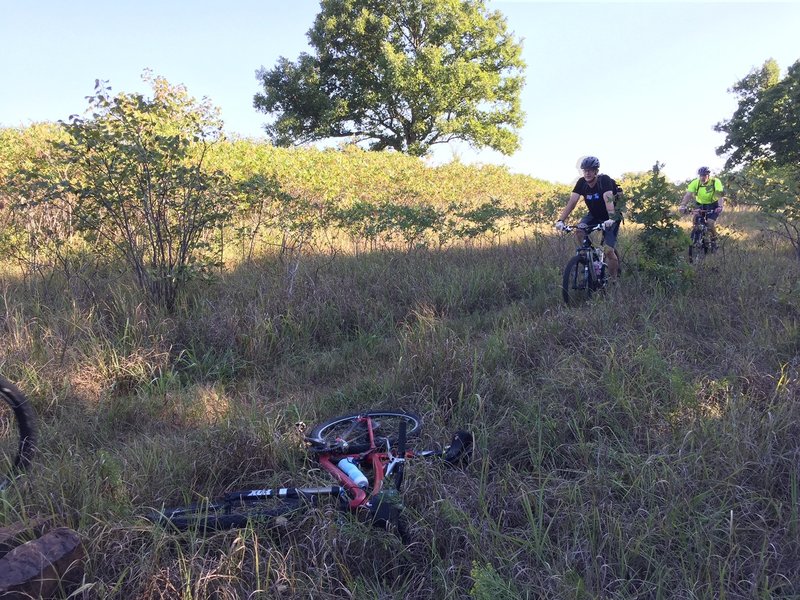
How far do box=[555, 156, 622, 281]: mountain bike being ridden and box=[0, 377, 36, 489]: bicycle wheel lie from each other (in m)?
5.66

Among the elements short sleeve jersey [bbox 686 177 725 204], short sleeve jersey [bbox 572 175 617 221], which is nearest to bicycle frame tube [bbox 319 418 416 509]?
short sleeve jersey [bbox 572 175 617 221]

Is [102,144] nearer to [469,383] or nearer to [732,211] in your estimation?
[469,383]

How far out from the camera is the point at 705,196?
32.4 ft

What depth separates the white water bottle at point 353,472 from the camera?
2.83m

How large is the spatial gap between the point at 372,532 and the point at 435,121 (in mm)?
29263

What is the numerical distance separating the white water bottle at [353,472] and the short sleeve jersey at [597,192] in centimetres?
529

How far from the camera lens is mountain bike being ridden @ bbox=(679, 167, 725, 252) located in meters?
9.60

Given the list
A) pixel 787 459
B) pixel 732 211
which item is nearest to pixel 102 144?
pixel 787 459

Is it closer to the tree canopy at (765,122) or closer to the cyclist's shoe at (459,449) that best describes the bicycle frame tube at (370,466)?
the cyclist's shoe at (459,449)

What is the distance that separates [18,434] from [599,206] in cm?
652

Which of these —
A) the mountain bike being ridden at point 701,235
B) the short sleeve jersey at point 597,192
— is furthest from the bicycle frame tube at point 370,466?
the mountain bike being ridden at point 701,235

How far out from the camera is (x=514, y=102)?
101ft

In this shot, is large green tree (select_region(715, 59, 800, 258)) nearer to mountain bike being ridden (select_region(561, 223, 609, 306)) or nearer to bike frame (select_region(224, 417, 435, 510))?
mountain bike being ridden (select_region(561, 223, 609, 306))

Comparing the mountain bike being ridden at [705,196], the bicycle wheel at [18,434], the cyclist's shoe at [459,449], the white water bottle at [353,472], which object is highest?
the mountain bike being ridden at [705,196]
